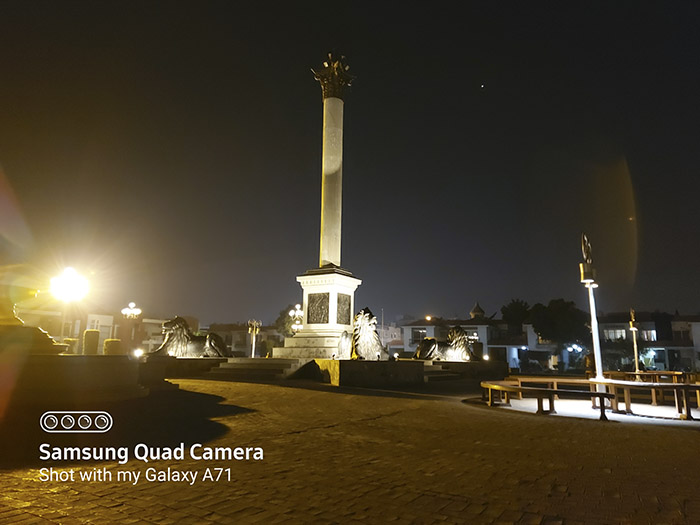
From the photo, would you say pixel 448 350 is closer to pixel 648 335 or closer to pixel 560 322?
pixel 560 322

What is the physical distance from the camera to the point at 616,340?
157 ft

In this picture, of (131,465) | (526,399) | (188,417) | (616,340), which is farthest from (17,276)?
(616,340)

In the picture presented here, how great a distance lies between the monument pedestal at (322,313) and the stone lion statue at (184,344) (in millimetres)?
3232

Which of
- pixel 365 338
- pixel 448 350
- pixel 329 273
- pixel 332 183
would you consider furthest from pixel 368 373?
pixel 332 183

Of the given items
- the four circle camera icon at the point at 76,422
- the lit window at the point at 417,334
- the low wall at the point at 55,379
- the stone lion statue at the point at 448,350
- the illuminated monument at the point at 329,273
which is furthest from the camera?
the lit window at the point at 417,334

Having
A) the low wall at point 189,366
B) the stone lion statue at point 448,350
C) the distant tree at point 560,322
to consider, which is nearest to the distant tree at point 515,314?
the distant tree at point 560,322

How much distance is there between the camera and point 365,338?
18.2m

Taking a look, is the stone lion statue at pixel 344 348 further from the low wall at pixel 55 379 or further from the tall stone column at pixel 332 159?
the low wall at pixel 55 379

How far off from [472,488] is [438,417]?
15.3 ft

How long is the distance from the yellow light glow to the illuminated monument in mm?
9742

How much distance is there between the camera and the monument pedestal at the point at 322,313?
64.3 feet

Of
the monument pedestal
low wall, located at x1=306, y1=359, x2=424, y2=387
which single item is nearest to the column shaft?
the monument pedestal

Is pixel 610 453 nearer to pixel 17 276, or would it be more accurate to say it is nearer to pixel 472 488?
pixel 472 488

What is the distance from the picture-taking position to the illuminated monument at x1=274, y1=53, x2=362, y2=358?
65.2 feet
